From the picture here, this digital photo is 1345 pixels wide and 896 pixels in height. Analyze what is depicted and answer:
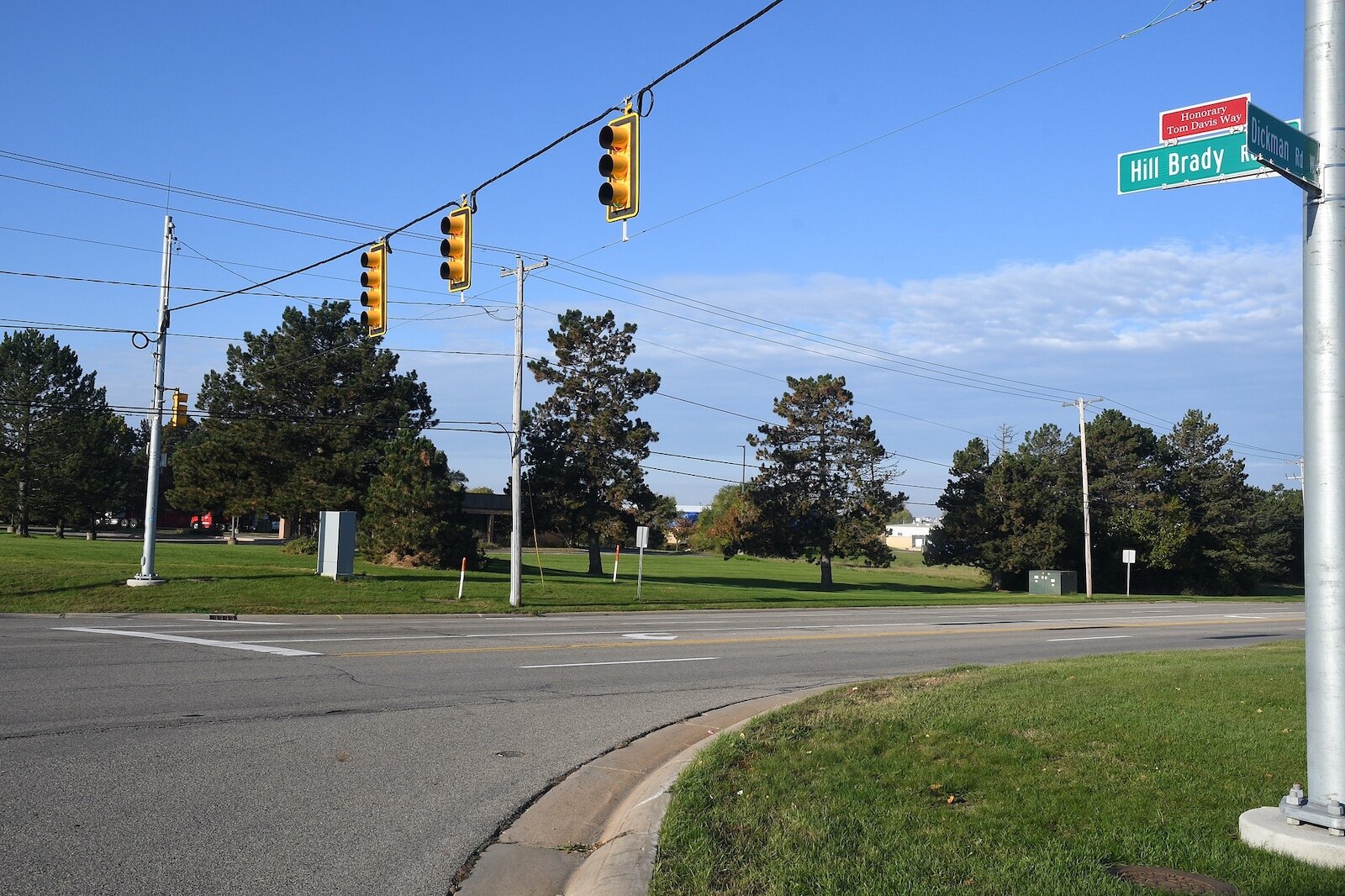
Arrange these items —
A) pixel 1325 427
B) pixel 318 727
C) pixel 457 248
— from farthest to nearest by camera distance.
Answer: pixel 457 248 → pixel 318 727 → pixel 1325 427

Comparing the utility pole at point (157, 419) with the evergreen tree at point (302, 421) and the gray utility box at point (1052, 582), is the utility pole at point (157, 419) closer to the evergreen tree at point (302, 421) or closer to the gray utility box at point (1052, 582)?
the evergreen tree at point (302, 421)

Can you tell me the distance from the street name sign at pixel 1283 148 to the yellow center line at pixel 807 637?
1272 centimetres

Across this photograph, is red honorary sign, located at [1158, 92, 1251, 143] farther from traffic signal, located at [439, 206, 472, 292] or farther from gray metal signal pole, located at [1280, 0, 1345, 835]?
traffic signal, located at [439, 206, 472, 292]

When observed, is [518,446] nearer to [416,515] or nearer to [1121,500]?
[416,515]

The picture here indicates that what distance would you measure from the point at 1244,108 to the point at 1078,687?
7.75m

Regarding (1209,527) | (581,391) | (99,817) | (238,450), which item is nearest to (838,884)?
(99,817)

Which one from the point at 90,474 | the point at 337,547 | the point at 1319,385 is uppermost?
the point at 90,474

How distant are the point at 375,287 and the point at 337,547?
1765 centimetres

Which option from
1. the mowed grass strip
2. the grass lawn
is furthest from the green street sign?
the grass lawn

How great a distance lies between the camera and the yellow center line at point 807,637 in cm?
1638

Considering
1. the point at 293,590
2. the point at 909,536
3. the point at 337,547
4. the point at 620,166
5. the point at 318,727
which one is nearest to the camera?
the point at 318,727

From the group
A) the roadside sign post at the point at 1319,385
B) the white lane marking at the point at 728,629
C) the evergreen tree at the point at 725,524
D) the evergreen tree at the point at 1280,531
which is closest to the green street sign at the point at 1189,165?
the roadside sign post at the point at 1319,385

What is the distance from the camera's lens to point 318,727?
9.70 meters

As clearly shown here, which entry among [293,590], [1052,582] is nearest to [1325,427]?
[293,590]
